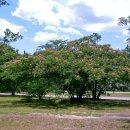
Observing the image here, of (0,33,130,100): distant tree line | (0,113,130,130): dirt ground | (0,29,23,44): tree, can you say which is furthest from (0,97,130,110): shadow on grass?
(0,29,23,44): tree

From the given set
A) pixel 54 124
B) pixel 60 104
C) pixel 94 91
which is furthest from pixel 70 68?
pixel 54 124

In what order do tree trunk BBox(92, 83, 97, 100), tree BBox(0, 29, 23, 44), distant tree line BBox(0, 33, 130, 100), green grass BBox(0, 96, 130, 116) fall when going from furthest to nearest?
1. tree trunk BBox(92, 83, 97, 100)
2. distant tree line BBox(0, 33, 130, 100)
3. green grass BBox(0, 96, 130, 116)
4. tree BBox(0, 29, 23, 44)

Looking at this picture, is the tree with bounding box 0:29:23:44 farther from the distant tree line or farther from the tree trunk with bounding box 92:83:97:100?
the tree trunk with bounding box 92:83:97:100

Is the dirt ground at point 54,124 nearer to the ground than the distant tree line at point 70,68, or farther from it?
nearer to the ground

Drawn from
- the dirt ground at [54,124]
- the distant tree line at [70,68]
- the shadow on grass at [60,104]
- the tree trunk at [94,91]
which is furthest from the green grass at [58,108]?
the tree trunk at [94,91]

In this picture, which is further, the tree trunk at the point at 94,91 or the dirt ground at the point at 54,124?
the tree trunk at the point at 94,91

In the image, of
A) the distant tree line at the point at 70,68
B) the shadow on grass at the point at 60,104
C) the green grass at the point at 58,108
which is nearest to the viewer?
the green grass at the point at 58,108

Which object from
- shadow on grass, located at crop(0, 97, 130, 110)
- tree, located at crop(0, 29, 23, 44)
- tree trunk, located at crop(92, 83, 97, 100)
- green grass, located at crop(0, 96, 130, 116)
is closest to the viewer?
tree, located at crop(0, 29, 23, 44)

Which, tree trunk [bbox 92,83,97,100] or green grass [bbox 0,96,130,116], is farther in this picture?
tree trunk [bbox 92,83,97,100]

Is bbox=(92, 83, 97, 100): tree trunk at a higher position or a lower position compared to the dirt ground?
higher

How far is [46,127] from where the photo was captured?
15.3 metres

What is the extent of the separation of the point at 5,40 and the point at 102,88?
2607 cm

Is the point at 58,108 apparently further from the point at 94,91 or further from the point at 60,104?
the point at 94,91

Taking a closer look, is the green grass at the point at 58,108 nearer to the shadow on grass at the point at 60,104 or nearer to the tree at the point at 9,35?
the shadow on grass at the point at 60,104
